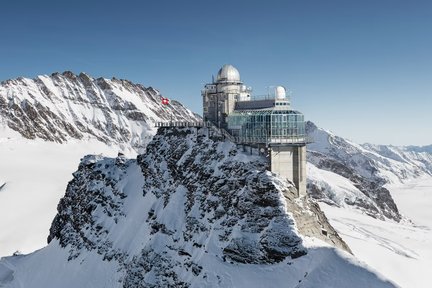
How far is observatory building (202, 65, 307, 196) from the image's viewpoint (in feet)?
184

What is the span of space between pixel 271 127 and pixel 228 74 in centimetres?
1430

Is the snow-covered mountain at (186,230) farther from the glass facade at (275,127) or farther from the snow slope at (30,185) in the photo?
the snow slope at (30,185)

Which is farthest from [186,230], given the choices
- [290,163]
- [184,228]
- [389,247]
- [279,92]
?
[389,247]

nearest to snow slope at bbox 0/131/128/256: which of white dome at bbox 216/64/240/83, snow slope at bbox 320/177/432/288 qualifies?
white dome at bbox 216/64/240/83

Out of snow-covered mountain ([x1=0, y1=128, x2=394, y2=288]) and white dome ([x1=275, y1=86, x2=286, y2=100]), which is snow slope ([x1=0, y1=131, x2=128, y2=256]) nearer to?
snow-covered mountain ([x1=0, y1=128, x2=394, y2=288])

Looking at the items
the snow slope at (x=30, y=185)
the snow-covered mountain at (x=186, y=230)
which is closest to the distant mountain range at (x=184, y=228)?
the snow-covered mountain at (x=186, y=230)

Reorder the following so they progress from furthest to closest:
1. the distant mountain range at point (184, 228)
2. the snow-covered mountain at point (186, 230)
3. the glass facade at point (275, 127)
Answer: the glass facade at point (275, 127), the distant mountain range at point (184, 228), the snow-covered mountain at point (186, 230)

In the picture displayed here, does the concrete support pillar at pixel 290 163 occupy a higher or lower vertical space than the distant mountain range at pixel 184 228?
higher

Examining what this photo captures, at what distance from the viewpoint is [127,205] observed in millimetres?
79750

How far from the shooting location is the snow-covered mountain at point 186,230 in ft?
152

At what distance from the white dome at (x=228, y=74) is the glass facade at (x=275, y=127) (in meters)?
9.76

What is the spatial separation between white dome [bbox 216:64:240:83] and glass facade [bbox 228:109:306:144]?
9763 mm

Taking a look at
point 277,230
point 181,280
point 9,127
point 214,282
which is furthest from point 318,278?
point 9,127

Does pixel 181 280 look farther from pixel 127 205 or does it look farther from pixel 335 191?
pixel 335 191
